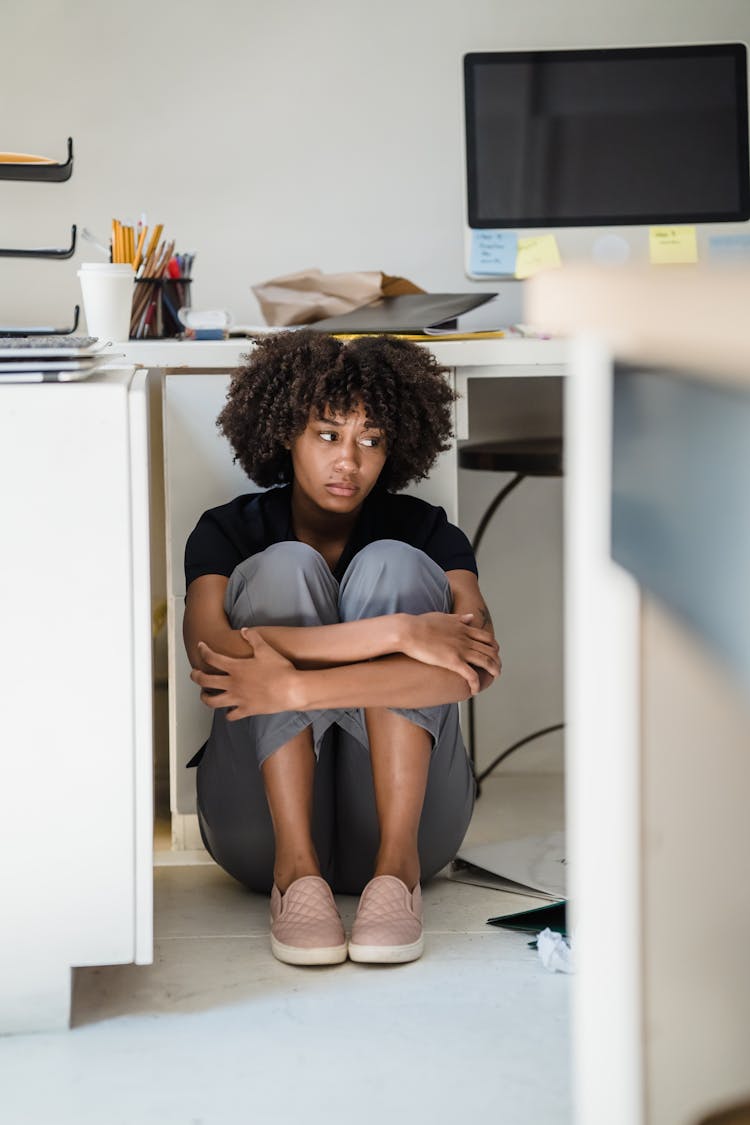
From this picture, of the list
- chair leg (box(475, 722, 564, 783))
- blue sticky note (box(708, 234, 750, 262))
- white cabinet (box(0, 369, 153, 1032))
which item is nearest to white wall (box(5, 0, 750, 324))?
blue sticky note (box(708, 234, 750, 262))

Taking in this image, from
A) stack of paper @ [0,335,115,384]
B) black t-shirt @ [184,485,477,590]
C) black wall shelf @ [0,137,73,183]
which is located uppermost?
black wall shelf @ [0,137,73,183]

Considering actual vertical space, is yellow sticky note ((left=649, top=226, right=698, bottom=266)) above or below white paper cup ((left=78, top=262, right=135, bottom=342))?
above

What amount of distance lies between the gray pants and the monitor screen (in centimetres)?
88

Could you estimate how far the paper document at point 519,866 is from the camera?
5.90 feet

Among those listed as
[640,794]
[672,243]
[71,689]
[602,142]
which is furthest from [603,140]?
[640,794]

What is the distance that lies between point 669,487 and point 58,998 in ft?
3.32

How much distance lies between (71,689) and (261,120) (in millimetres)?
1346

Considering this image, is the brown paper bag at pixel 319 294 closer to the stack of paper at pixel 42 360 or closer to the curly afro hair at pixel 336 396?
the curly afro hair at pixel 336 396

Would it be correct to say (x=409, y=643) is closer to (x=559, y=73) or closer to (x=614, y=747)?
(x=614, y=747)

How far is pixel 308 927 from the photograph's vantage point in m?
1.52

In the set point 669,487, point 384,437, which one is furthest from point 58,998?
point 669,487

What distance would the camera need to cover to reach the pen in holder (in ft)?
6.49

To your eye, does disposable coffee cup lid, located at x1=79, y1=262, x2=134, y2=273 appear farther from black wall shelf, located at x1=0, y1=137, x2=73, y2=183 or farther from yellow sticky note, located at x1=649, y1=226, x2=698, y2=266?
yellow sticky note, located at x1=649, y1=226, x2=698, y2=266

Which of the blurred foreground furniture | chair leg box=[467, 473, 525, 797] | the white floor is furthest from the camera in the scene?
chair leg box=[467, 473, 525, 797]
